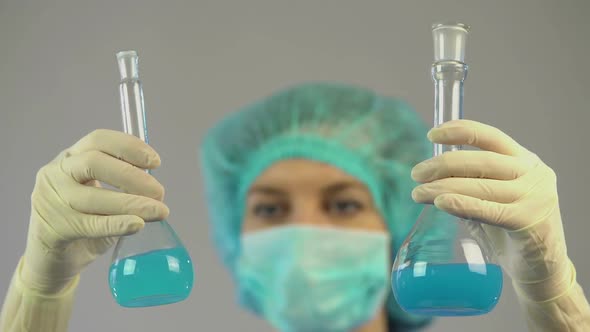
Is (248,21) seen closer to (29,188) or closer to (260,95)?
(260,95)

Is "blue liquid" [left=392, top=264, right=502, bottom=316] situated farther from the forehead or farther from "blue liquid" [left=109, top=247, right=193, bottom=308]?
the forehead

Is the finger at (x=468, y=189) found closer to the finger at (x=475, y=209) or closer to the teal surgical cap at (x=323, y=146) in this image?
the finger at (x=475, y=209)

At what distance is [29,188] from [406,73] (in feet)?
4.06

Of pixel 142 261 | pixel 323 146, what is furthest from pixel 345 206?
pixel 142 261

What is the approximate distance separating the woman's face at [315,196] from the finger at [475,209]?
81 cm

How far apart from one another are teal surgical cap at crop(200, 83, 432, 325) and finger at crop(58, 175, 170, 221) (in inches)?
30.4

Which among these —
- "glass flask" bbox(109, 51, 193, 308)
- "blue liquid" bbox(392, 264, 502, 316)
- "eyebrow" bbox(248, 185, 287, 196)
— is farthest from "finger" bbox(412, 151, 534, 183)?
"eyebrow" bbox(248, 185, 287, 196)

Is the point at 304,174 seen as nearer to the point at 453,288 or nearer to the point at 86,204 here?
the point at 86,204

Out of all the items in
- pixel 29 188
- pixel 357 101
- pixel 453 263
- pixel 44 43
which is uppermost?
pixel 44 43

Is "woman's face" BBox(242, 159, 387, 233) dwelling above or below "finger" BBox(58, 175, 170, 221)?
above

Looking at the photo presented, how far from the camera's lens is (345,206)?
2186 mm

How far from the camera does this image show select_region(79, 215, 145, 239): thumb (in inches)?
52.9

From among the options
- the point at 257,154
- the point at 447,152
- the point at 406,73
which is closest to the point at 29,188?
Answer: the point at 257,154

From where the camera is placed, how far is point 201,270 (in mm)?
2299
